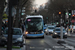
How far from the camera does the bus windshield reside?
1284 inches

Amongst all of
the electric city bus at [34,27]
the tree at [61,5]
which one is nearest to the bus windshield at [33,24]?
the electric city bus at [34,27]

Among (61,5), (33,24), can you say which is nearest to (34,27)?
(33,24)

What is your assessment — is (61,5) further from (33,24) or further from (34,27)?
(34,27)

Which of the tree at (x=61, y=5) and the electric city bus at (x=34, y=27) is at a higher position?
the tree at (x=61, y=5)

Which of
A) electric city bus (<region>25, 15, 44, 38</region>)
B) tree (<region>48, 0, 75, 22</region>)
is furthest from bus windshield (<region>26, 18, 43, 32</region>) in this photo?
tree (<region>48, 0, 75, 22</region>)

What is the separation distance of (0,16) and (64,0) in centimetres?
5147

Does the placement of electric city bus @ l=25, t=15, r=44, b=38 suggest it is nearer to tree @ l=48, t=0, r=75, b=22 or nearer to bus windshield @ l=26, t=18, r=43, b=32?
bus windshield @ l=26, t=18, r=43, b=32

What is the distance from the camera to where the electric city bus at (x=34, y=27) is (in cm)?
3259

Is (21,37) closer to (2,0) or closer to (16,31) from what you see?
(16,31)

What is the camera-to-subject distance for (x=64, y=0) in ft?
226

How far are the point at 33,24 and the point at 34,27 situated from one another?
43 centimetres

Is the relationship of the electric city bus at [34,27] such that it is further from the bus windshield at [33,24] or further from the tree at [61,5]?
the tree at [61,5]

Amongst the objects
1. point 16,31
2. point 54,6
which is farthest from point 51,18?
point 16,31

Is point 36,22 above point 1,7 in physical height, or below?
below
